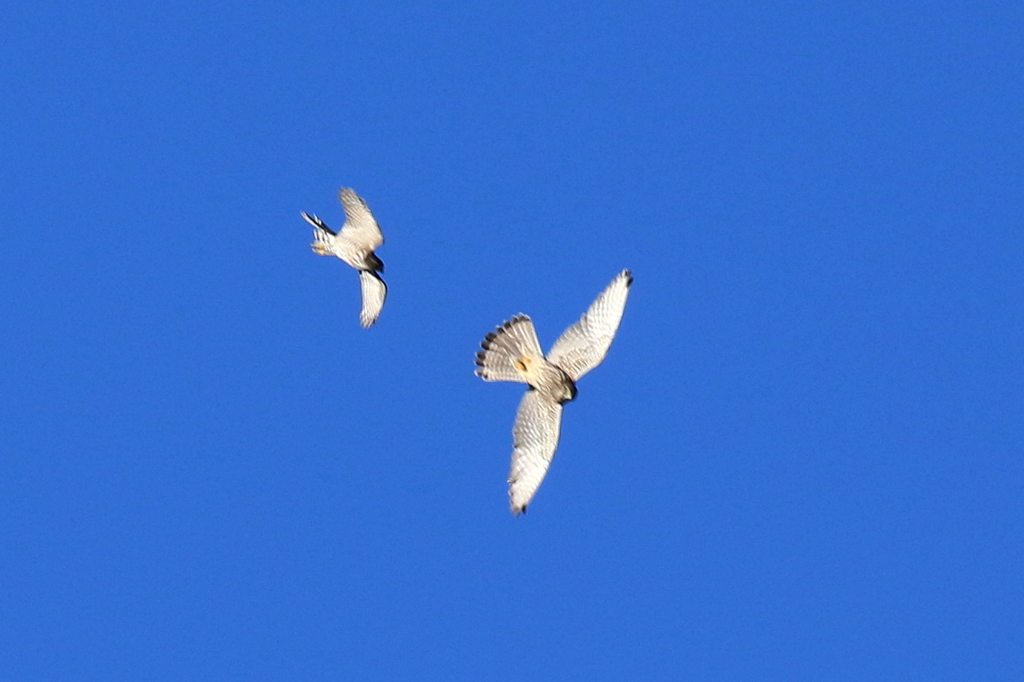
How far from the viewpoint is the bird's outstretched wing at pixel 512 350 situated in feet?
68.7

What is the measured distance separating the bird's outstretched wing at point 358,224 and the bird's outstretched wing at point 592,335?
4.15 meters

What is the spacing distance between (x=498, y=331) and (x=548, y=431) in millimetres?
A: 1267

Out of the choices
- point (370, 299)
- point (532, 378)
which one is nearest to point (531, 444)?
point (532, 378)

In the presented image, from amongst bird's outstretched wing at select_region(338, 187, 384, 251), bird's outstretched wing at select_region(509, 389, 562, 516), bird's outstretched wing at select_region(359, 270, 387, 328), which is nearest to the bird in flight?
bird's outstretched wing at select_region(509, 389, 562, 516)

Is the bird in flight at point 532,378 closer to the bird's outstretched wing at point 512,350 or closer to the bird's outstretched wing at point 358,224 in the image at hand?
the bird's outstretched wing at point 512,350

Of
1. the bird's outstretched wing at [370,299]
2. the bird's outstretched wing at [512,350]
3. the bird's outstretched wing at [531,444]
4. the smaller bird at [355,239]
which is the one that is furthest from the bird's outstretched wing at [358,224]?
the bird's outstretched wing at [531,444]

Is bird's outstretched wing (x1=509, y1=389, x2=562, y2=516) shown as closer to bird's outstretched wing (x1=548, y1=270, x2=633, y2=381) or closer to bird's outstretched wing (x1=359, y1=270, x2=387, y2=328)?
bird's outstretched wing (x1=548, y1=270, x2=633, y2=381)

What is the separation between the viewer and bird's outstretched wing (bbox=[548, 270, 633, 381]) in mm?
21188

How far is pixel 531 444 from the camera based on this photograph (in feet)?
69.1

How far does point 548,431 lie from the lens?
2094 centimetres

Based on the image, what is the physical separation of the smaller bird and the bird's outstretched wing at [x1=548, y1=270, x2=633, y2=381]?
4185 mm

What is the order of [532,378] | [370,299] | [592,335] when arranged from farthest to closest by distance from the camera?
1. [370,299]
2. [592,335]
3. [532,378]

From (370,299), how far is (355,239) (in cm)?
139

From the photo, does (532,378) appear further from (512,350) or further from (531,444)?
(531,444)
